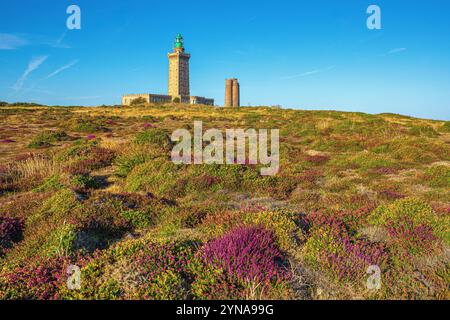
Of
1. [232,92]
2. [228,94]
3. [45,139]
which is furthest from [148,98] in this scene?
[45,139]

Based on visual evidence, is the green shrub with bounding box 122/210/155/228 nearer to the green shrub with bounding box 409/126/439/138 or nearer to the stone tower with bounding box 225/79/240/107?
the green shrub with bounding box 409/126/439/138

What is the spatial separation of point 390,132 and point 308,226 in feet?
69.7

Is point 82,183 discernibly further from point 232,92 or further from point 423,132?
point 232,92

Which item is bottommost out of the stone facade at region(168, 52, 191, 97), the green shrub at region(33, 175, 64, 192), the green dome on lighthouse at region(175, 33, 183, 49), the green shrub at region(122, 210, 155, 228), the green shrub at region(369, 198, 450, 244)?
the green shrub at region(122, 210, 155, 228)

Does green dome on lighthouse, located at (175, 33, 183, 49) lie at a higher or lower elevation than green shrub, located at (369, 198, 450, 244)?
higher

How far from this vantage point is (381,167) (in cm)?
1439

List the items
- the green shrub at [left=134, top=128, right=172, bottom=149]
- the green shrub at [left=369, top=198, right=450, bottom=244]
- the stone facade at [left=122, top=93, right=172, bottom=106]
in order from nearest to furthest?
the green shrub at [left=369, top=198, right=450, bottom=244] < the green shrub at [left=134, top=128, right=172, bottom=149] < the stone facade at [left=122, top=93, right=172, bottom=106]

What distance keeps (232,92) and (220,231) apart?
4989 inches

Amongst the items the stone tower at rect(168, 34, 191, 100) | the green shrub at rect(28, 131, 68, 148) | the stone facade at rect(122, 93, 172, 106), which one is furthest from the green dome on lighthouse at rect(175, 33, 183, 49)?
the green shrub at rect(28, 131, 68, 148)

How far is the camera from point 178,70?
158m

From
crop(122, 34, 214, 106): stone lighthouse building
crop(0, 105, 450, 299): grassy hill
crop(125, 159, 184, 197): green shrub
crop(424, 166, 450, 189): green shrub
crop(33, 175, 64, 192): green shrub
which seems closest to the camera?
crop(0, 105, 450, 299): grassy hill

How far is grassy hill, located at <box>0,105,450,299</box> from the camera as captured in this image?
4672 mm

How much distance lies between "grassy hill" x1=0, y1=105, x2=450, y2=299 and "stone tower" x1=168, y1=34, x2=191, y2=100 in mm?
149344
